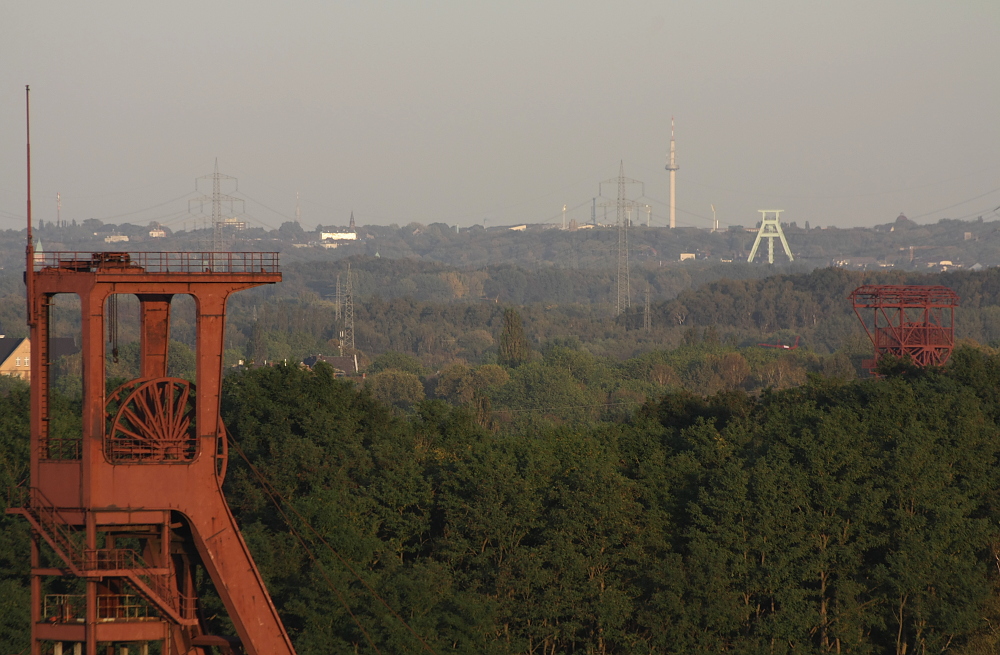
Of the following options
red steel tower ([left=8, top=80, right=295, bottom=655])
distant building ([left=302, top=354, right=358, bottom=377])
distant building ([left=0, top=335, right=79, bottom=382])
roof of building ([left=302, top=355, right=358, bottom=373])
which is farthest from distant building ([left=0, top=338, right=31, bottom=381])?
red steel tower ([left=8, top=80, right=295, bottom=655])

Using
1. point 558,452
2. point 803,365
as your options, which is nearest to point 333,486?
point 558,452

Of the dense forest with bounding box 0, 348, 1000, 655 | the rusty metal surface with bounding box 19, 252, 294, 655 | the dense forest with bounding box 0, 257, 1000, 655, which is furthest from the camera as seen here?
the dense forest with bounding box 0, 257, 1000, 655

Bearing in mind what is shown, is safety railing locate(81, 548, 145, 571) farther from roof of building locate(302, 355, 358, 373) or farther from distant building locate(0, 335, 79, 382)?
roof of building locate(302, 355, 358, 373)

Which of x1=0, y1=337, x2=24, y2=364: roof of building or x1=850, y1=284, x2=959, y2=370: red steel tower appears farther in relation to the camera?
x1=0, y1=337, x2=24, y2=364: roof of building

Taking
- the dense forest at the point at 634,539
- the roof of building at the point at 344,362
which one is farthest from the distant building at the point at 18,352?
the dense forest at the point at 634,539

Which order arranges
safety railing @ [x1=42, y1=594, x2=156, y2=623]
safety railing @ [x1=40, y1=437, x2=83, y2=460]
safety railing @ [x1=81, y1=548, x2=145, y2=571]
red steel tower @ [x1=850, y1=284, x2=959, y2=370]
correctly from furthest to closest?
red steel tower @ [x1=850, y1=284, x2=959, y2=370] < safety railing @ [x1=40, y1=437, x2=83, y2=460] < safety railing @ [x1=42, y1=594, x2=156, y2=623] < safety railing @ [x1=81, y1=548, x2=145, y2=571]

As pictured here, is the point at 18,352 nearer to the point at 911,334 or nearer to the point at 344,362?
the point at 344,362

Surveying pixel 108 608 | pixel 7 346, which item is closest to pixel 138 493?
pixel 108 608

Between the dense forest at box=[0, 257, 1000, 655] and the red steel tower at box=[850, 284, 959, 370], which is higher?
the red steel tower at box=[850, 284, 959, 370]

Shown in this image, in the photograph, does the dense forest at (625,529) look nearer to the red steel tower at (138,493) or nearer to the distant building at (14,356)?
the red steel tower at (138,493)
